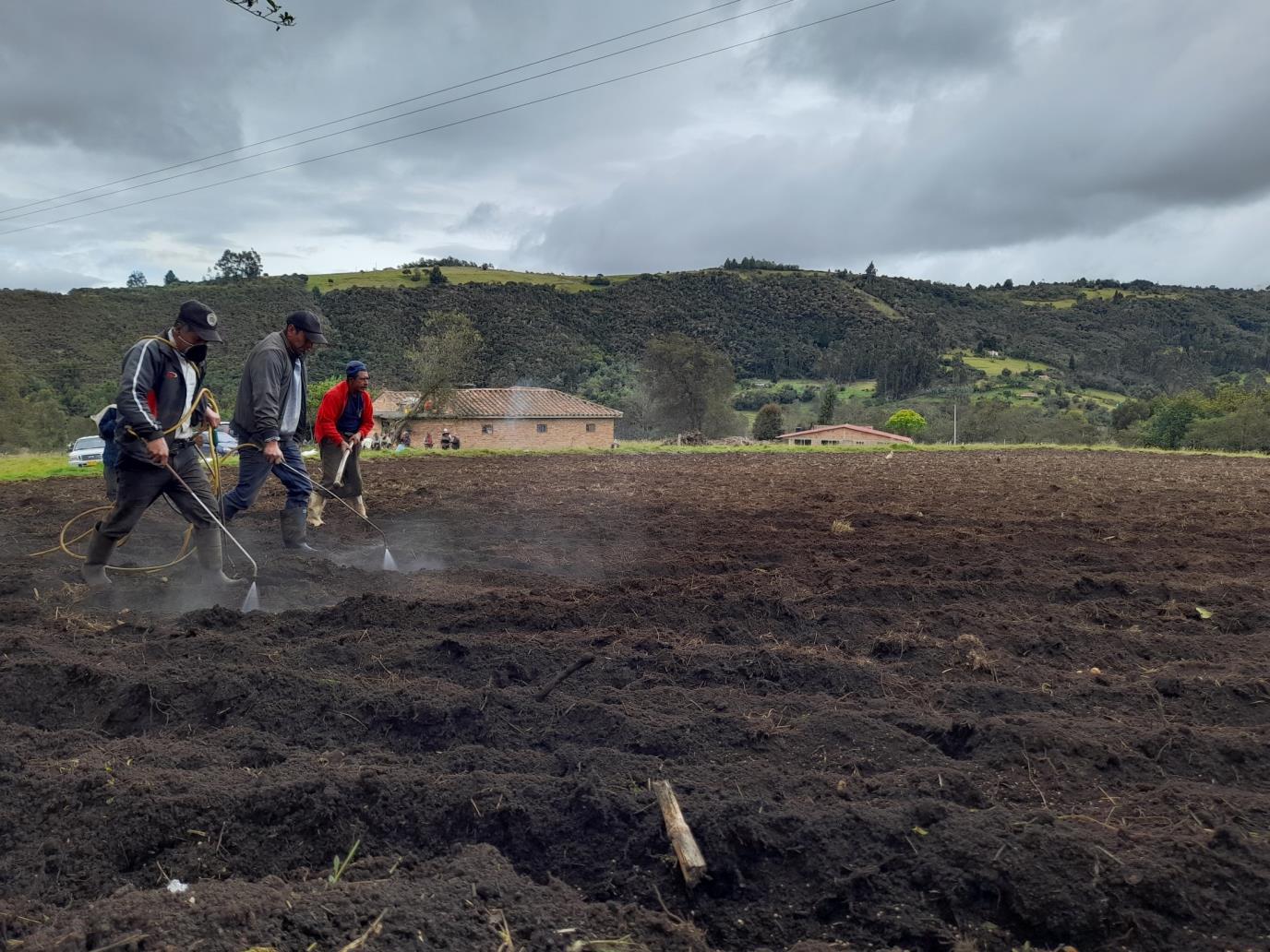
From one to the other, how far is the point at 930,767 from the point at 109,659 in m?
4.39

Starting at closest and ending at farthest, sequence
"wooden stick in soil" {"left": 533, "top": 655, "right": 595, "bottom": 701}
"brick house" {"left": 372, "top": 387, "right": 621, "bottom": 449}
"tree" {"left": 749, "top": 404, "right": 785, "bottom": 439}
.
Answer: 1. "wooden stick in soil" {"left": 533, "top": 655, "right": 595, "bottom": 701}
2. "brick house" {"left": 372, "top": 387, "right": 621, "bottom": 449}
3. "tree" {"left": 749, "top": 404, "right": 785, "bottom": 439}

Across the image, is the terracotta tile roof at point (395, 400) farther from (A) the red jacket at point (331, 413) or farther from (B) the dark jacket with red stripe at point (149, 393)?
(B) the dark jacket with red stripe at point (149, 393)

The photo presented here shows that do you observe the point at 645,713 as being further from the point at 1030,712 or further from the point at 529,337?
the point at 529,337

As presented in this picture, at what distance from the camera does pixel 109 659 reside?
15.7 ft

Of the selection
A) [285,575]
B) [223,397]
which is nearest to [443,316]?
[223,397]

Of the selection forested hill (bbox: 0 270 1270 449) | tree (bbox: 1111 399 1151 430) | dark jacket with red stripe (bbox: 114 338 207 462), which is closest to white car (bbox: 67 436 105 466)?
forested hill (bbox: 0 270 1270 449)

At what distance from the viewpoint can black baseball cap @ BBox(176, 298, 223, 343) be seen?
6484 millimetres

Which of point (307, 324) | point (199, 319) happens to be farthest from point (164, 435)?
point (307, 324)

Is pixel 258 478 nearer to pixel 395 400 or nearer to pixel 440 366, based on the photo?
pixel 440 366

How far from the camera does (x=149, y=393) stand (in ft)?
21.1

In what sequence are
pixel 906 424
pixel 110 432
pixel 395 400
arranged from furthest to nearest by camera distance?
pixel 906 424, pixel 395 400, pixel 110 432

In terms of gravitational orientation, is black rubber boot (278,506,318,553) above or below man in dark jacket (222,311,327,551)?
below

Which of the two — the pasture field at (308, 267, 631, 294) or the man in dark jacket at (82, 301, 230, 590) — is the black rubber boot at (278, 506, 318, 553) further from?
the pasture field at (308, 267, 631, 294)

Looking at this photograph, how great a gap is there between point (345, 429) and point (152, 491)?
3110 mm
